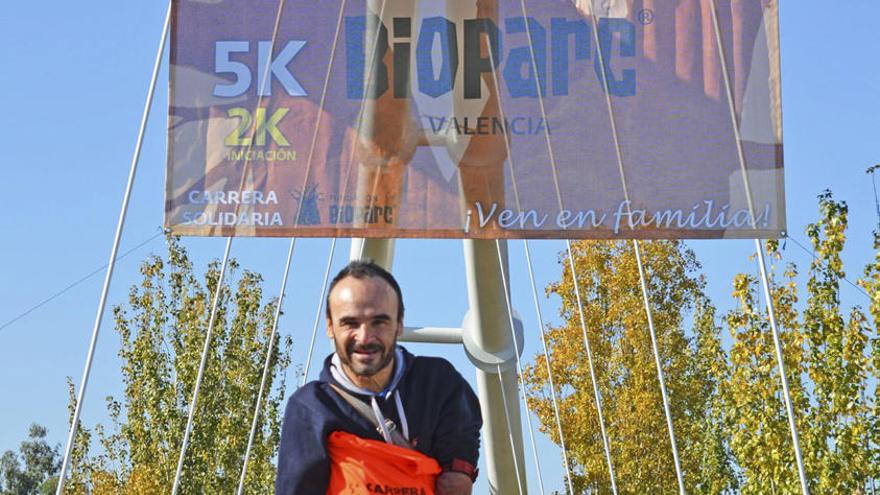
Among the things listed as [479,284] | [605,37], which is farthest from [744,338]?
[605,37]

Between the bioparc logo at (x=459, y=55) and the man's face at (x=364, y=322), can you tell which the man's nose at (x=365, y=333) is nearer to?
the man's face at (x=364, y=322)

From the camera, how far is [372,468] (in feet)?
11.8

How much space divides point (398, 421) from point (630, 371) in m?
29.2

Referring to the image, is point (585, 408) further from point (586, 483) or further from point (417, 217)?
point (417, 217)

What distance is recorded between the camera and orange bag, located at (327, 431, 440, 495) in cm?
359

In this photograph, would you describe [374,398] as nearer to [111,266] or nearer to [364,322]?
[364,322]

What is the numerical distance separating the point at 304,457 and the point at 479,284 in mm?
16176

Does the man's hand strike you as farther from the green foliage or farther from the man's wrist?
the green foliage

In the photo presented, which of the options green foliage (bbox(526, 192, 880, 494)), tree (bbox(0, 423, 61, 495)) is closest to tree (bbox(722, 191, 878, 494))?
green foliage (bbox(526, 192, 880, 494))

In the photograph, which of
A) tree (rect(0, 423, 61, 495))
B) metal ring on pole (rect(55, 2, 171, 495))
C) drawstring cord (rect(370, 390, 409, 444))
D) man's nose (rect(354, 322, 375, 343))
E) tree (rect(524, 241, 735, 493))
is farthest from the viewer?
tree (rect(0, 423, 61, 495))

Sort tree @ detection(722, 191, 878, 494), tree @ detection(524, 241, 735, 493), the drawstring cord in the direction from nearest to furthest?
1. the drawstring cord
2. tree @ detection(722, 191, 878, 494)
3. tree @ detection(524, 241, 735, 493)

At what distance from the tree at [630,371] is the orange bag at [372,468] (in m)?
28.0

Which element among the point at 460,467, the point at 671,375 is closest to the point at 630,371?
the point at 671,375

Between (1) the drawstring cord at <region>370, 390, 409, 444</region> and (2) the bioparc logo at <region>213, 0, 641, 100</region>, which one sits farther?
(2) the bioparc logo at <region>213, 0, 641, 100</region>
